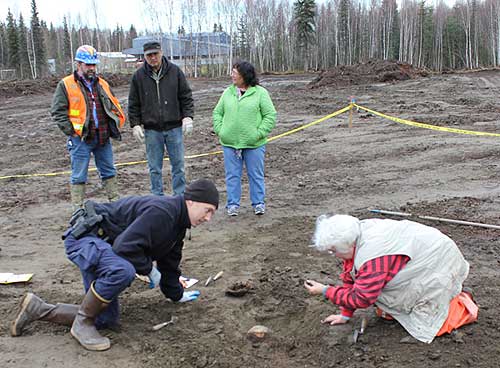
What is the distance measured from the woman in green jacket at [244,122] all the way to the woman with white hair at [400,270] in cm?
323

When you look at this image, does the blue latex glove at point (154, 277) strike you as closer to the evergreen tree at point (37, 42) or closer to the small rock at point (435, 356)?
the small rock at point (435, 356)

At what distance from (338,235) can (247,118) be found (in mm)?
3477

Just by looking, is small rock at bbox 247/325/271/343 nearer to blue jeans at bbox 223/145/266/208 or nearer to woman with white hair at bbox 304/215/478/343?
woman with white hair at bbox 304/215/478/343

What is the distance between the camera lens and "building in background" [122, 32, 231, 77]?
50844 millimetres

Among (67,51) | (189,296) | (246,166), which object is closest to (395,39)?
(67,51)

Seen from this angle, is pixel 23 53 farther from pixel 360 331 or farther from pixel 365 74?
pixel 360 331

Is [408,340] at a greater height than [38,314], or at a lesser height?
lesser

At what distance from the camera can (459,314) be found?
3406 mm

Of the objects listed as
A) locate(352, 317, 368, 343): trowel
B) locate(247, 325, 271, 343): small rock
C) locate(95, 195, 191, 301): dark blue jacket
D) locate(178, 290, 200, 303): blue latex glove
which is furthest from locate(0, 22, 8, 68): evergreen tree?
locate(352, 317, 368, 343): trowel

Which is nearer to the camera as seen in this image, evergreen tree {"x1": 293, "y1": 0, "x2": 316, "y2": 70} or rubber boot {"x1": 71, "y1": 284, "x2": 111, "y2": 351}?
rubber boot {"x1": 71, "y1": 284, "x2": 111, "y2": 351}

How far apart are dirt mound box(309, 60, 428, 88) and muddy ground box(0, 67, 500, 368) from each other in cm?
980

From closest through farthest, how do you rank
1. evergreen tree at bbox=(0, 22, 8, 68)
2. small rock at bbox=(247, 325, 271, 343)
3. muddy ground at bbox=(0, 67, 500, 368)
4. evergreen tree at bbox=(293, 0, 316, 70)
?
muddy ground at bbox=(0, 67, 500, 368) < small rock at bbox=(247, 325, 271, 343) < evergreen tree at bbox=(293, 0, 316, 70) < evergreen tree at bbox=(0, 22, 8, 68)

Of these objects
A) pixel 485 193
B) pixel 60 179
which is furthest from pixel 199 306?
pixel 60 179

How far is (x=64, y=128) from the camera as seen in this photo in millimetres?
5430
